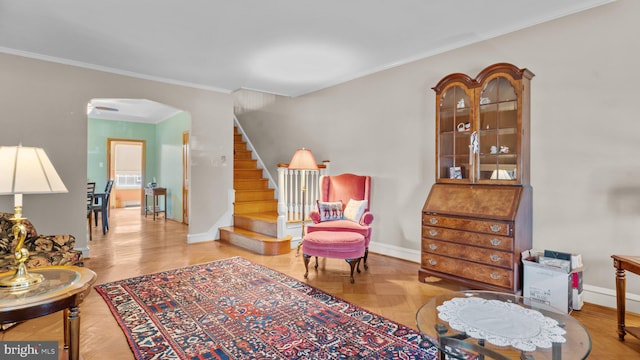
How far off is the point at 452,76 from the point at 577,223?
182cm

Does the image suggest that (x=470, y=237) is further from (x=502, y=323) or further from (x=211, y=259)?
(x=211, y=259)

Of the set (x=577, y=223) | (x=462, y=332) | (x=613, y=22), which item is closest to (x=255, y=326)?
(x=462, y=332)

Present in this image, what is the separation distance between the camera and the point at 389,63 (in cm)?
436

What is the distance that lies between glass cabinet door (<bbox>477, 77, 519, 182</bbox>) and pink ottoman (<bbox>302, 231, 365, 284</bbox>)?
1.40m

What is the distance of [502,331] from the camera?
149 centimetres

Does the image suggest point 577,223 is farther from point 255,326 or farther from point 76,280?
point 76,280

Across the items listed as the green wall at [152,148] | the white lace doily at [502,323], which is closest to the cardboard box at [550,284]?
the white lace doily at [502,323]

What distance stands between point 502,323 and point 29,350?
268cm

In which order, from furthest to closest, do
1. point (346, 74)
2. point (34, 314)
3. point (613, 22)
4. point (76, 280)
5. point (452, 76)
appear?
point (346, 74)
point (452, 76)
point (613, 22)
point (76, 280)
point (34, 314)

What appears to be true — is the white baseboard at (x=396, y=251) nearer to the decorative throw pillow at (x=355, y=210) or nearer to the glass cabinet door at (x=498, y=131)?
the decorative throw pillow at (x=355, y=210)

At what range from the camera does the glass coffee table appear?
138 centimetres

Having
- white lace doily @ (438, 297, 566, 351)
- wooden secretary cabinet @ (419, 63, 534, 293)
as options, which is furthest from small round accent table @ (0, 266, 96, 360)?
wooden secretary cabinet @ (419, 63, 534, 293)

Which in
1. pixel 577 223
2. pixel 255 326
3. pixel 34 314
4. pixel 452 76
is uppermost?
pixel 452 76

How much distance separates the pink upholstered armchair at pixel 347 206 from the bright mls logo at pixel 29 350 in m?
2.48
